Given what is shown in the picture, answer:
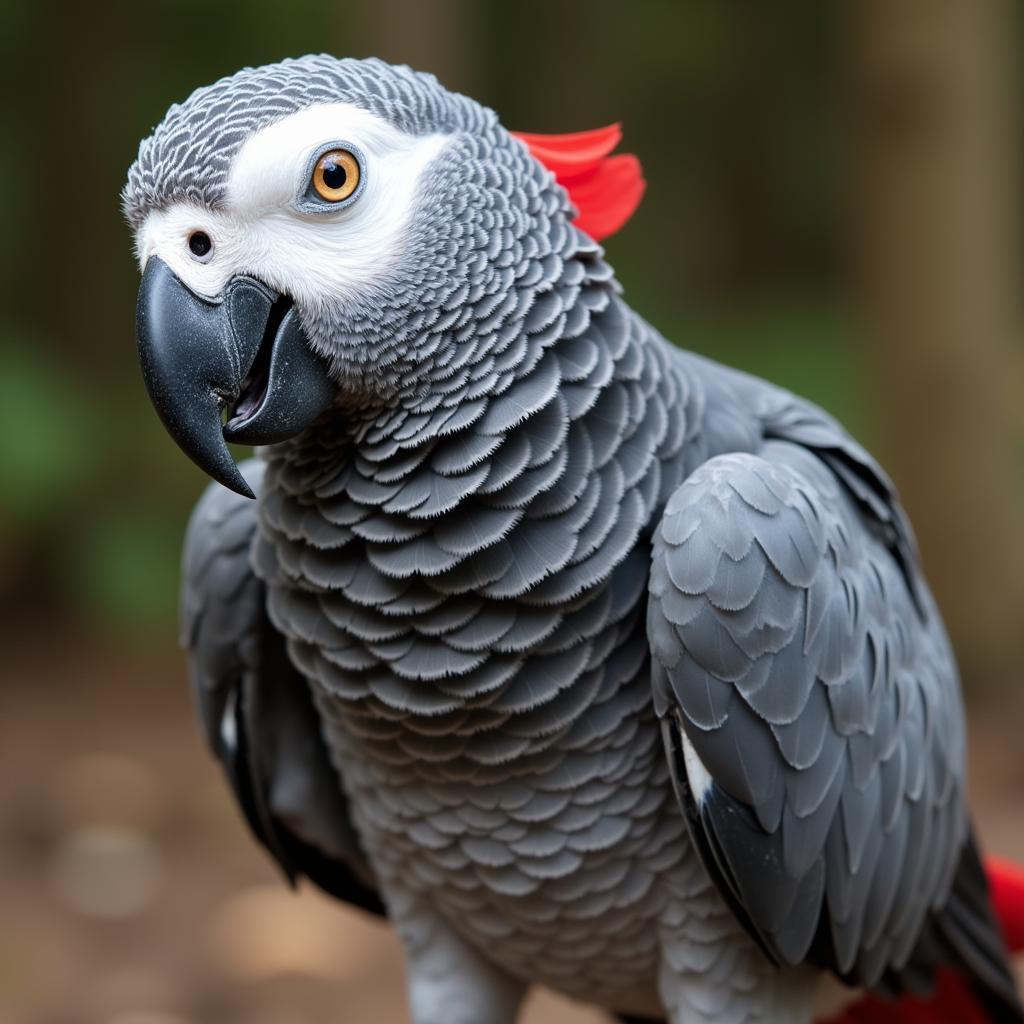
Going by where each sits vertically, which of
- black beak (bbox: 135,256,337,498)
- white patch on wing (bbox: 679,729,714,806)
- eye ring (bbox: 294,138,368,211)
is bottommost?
white patch on wing (bbox: 679,729,714,806)

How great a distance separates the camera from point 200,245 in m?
0.96

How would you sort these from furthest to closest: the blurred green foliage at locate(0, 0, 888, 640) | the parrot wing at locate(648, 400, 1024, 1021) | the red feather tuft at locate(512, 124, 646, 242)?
the blurred green foliage at locate(0, 0, 888, 640) < the red feather tuft at locate(512, 124, 646, 242) < the parrot wing at locate(648, 400, 1024, 1021)

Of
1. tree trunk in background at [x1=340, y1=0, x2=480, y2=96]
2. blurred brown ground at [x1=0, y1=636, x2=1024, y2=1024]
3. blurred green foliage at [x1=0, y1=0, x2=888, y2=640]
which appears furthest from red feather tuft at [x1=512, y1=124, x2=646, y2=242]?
blurred green foliage at [x1=0, y1=0, x2=888, y2=640]

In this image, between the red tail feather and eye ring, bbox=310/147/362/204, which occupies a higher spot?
eye ring, bbox=310/147/362/204

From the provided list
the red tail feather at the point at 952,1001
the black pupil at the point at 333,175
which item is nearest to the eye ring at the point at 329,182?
the black pupil at the point at 333,175

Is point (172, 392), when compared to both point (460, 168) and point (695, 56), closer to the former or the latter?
point (460, 168)

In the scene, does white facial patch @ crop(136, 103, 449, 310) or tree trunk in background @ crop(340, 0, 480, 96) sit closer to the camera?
white facial patch @ crop(136, 103, 449, 310)

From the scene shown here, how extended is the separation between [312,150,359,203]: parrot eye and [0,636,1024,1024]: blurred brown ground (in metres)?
1.35

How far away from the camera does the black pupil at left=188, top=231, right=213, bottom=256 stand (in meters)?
0.96

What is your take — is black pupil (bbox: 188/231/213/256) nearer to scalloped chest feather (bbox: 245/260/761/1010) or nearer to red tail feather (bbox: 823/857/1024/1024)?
scalloped chest feather (bbox: 245/260/761/1010)

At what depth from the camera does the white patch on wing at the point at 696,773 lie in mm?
1080

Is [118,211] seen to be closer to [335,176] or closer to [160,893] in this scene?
[160,893]

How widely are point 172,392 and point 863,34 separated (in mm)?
2245

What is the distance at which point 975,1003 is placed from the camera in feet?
4.85
